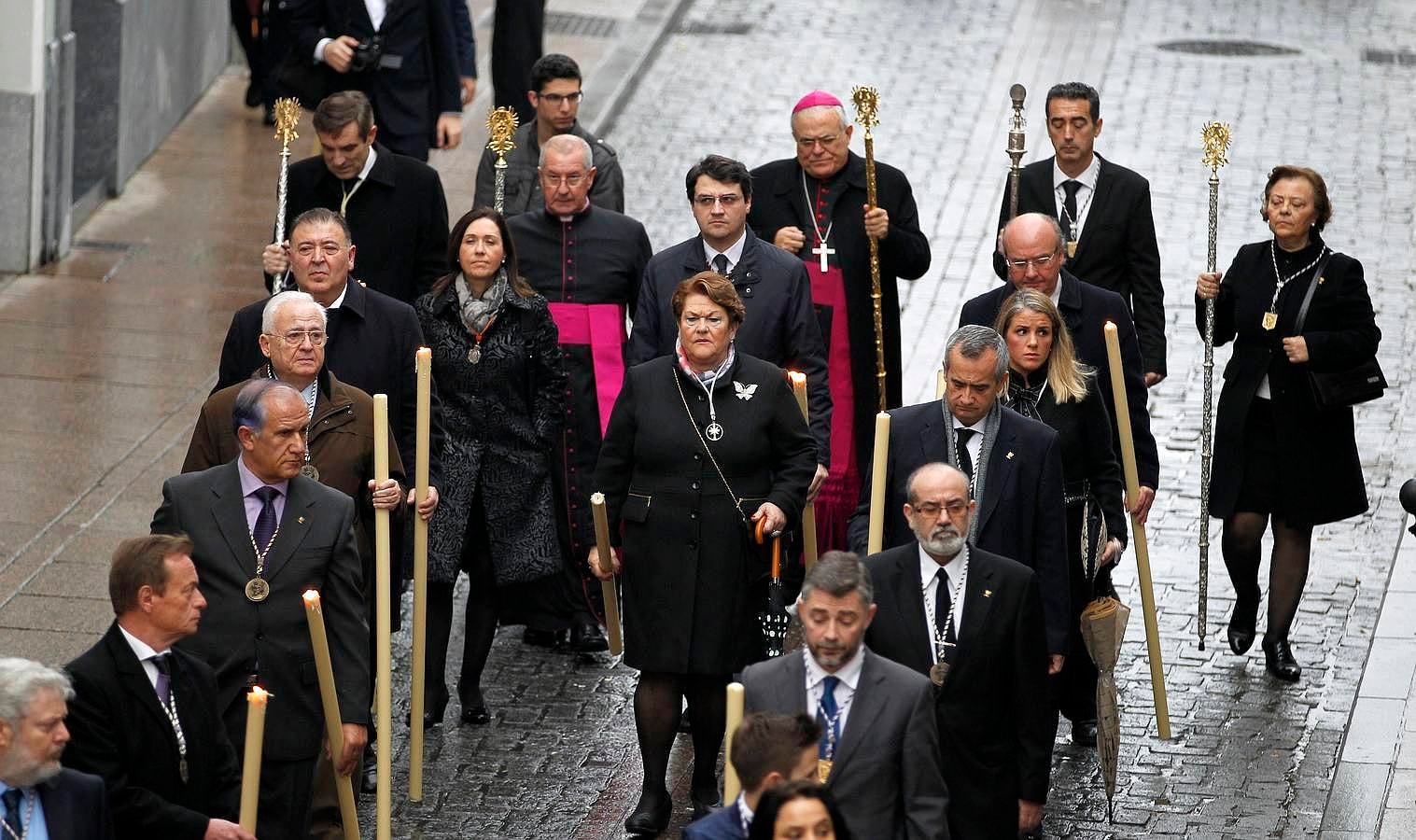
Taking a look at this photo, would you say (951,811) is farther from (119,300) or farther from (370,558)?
(119,300)

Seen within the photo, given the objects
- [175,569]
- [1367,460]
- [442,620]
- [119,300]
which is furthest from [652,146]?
[175,569]

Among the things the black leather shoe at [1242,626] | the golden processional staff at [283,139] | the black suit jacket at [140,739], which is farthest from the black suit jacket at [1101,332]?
the black suit jacket at [140,739]

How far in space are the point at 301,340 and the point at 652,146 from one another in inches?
399

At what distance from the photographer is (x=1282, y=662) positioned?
430 inches

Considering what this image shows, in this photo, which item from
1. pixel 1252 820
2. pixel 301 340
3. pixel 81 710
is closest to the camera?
pixel 81 710

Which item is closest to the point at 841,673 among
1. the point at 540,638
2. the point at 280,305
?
the point at 280,305

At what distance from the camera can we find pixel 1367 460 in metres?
13.6

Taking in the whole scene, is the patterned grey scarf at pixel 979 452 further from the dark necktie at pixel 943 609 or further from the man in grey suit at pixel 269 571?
the man in grey suit at pixel 269 571

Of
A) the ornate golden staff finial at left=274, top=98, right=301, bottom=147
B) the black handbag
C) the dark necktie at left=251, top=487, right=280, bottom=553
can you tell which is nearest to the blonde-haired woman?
the black handbag

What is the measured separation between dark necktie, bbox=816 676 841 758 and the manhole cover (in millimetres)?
15492

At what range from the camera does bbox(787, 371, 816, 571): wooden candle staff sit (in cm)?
954

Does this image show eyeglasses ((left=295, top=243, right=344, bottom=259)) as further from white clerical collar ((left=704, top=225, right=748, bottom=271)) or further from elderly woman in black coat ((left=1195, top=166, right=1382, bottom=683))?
elderly woman in black coat ((left=1195, top=166, right=1382, bottom=683))

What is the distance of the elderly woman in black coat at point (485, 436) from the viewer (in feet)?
33.4

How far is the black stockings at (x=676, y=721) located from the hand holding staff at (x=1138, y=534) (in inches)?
72.7
